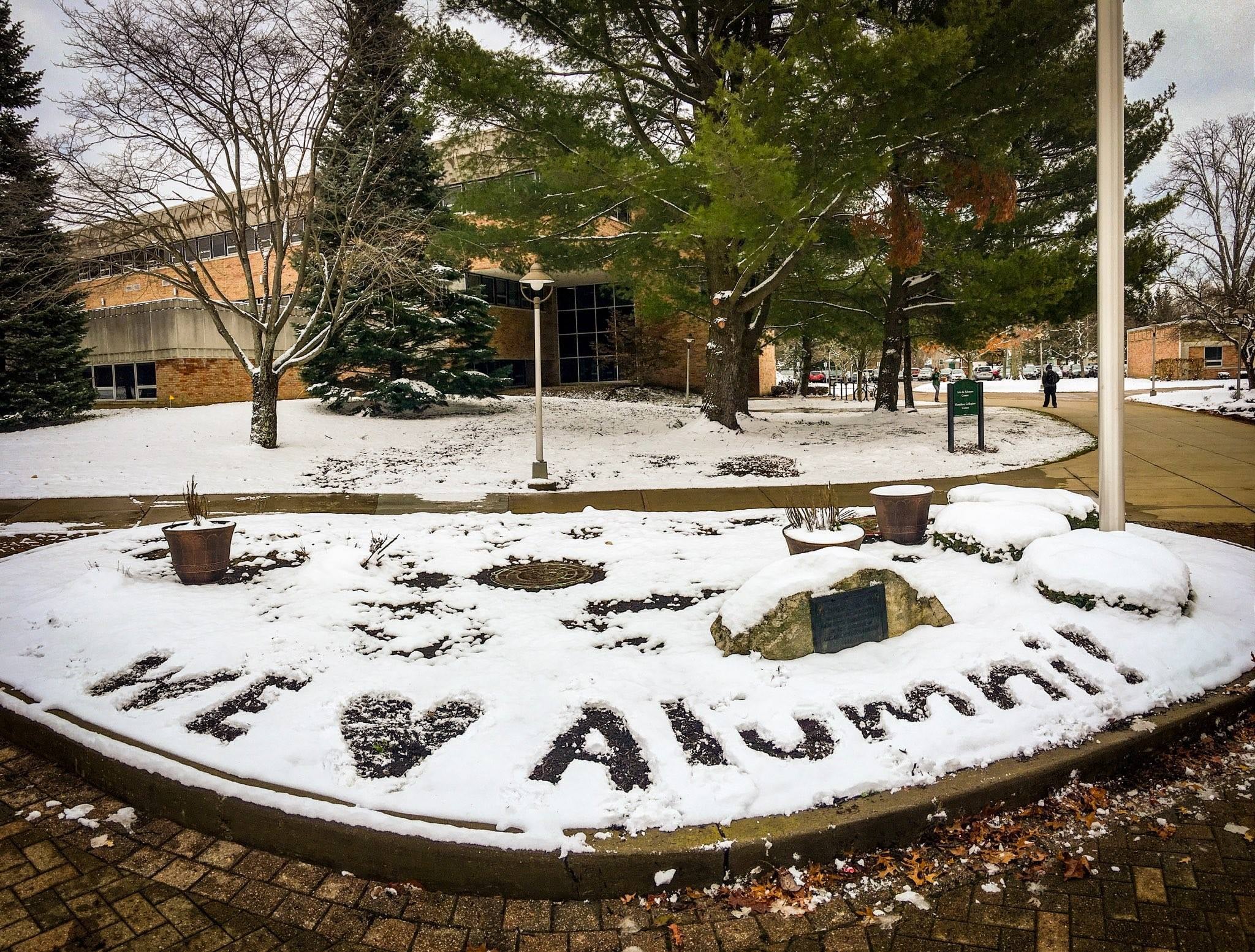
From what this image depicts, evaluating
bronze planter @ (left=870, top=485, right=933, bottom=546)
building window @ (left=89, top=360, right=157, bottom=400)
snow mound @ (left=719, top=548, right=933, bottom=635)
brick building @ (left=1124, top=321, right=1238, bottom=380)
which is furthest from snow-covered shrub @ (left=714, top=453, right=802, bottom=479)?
brick building @ (left=1124, top=321, right=1238, bottom=380)

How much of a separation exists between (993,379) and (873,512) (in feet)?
241

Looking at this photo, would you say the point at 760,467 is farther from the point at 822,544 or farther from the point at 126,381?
the point at 126,381

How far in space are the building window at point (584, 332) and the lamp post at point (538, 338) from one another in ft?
77.8

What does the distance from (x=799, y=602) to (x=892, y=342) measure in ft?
61.0

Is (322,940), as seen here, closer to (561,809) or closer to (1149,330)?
→ (561,809)

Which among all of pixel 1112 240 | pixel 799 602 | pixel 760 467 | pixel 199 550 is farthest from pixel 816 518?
pixel 760 467

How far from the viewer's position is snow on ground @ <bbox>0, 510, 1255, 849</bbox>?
11.2ft

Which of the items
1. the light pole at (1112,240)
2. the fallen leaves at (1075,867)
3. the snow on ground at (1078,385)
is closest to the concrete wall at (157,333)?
the light pole at (1112,240)

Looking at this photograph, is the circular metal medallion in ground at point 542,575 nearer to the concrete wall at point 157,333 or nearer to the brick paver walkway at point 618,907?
the brick paver walkway at point 618,907

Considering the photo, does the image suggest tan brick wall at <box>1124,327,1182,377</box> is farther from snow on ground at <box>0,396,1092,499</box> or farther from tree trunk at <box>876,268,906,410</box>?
snow on ground at <box>0,396,1092,499</box>

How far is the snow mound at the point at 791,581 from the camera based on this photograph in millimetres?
4652

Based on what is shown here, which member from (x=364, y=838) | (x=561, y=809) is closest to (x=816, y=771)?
(x=561, y=809)

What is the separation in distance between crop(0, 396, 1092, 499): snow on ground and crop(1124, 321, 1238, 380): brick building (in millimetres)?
37235

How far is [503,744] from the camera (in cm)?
369
